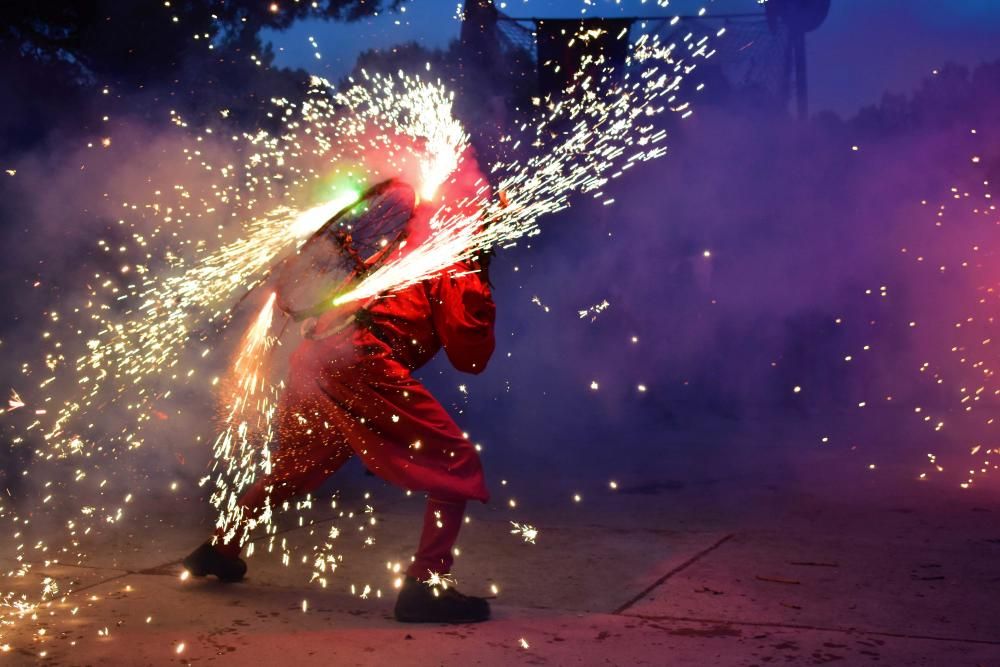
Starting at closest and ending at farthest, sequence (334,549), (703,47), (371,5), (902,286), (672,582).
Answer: (672,582) → (334,549) → (371,5) → (902,286) → (703,47)

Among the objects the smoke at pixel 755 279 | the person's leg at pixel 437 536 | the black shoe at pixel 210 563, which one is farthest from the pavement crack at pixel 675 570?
the smoke at pixel 755 279

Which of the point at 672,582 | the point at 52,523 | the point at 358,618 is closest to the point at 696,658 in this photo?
the point at 672,582

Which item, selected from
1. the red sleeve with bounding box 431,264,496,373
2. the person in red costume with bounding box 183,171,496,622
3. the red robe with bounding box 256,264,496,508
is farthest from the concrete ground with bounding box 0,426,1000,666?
the red sleeve with bounding box 431,264,496,373

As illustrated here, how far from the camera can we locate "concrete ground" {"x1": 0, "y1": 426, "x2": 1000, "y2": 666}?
3314mm

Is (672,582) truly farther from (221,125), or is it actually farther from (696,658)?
(221,125)

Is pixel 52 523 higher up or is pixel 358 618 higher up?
pixel 52 523

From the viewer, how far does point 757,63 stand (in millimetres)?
14438

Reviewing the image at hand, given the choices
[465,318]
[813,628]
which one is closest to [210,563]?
[465,318]

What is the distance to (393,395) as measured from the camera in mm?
3889

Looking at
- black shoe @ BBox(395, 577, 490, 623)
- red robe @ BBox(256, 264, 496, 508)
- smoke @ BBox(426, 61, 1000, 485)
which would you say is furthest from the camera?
smoke @ BBox(426, 61, 1000, 485)

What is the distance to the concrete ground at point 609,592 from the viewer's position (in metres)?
3.31

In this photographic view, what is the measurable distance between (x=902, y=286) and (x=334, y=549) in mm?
8714

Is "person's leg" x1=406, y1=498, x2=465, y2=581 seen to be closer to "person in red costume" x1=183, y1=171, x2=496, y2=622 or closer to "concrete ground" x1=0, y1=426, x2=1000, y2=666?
"person in red costume" x1=183, y1=171, x2=496, y2=622

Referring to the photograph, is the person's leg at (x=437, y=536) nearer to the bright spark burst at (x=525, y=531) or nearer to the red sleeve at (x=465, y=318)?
the red sleeve at (x=465, y=318)
